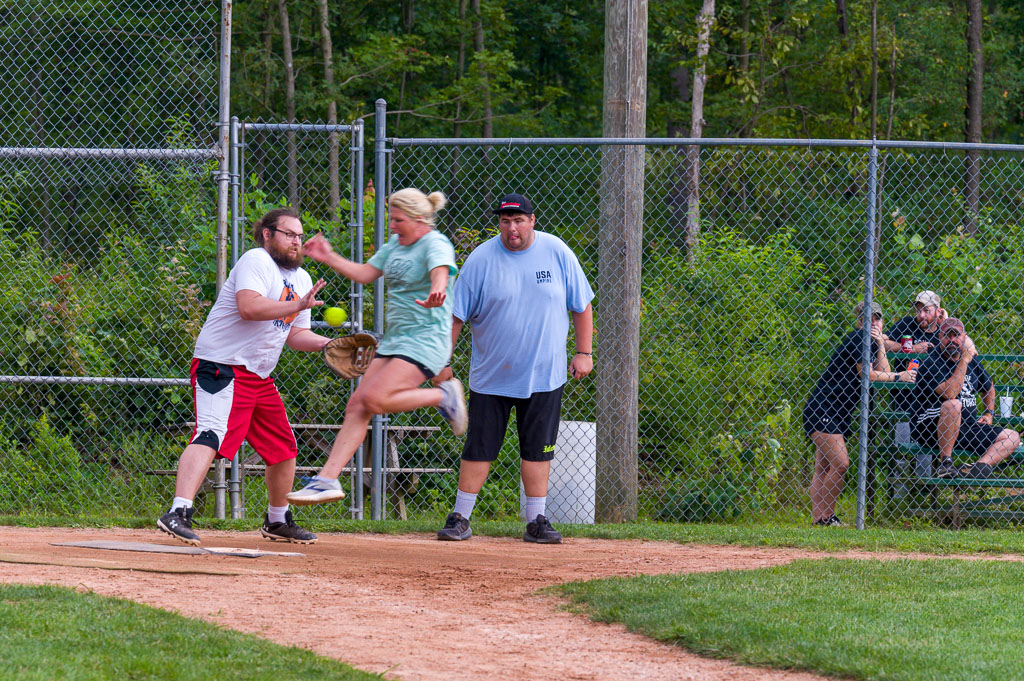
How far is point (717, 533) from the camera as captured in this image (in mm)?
7641

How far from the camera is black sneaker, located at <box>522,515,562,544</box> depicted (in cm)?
720

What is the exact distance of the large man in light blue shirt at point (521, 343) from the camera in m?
7.05

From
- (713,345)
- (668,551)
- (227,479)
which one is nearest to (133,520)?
(227,479)

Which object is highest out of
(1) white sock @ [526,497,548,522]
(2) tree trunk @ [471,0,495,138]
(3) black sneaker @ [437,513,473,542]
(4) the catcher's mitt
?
(2) tree trunk @ [471,0,495,138]

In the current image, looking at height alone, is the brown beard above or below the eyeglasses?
below

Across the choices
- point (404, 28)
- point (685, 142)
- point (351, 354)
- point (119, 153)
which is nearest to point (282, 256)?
point (351, 354)

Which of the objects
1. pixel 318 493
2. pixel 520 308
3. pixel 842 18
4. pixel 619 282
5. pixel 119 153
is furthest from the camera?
pixel 842 18

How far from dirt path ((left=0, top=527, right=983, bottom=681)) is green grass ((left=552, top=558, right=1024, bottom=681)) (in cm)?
14

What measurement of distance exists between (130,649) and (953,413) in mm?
6521

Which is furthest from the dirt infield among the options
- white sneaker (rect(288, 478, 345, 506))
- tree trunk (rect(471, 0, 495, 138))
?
tree trunk (rect(471, 0, 495, 138))

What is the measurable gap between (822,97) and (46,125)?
15656 mm

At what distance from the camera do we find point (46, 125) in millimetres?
14383

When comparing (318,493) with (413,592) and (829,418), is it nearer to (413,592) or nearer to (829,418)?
(413,592)

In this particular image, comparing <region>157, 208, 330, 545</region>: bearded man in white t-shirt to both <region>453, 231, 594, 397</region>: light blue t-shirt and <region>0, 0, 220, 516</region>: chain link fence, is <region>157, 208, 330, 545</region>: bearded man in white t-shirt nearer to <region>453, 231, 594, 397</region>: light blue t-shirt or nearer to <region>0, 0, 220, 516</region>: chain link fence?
<region>453, 231, 594, 397</region>: light blue t-shirt
